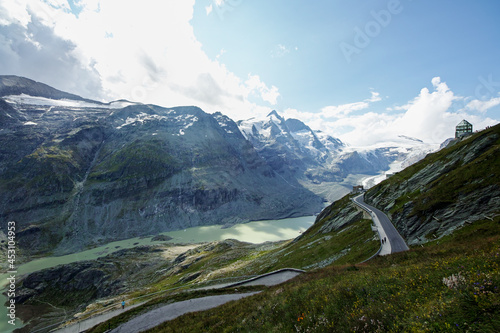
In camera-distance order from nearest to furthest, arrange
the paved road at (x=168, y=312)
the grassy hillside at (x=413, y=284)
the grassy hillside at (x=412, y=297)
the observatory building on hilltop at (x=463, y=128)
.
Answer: the grassy hillside at (x=412, y=297) < the grassy hillside at (x=413, y=284) < the paved road at (x=168, y=312) < the observatory building on hilltop at (x=463, y=128)

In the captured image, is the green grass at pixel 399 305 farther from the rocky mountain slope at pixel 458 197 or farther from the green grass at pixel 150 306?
the rocky mountain slope at pixel 458 197

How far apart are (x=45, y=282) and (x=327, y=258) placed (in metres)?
116

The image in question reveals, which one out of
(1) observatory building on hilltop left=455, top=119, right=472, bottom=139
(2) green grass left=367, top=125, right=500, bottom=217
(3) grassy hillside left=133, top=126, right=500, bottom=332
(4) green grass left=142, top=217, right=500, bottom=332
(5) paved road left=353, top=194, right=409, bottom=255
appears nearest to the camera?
(4) green grass left=142, top=217, right=500, bottom=332

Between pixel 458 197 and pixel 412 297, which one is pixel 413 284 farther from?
pixel 458 197

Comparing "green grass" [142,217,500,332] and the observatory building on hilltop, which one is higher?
the observatory building on hilltop

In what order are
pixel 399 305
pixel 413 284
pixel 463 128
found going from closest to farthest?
pixel 399 305 → pixel 413 284 → pixel 463 128

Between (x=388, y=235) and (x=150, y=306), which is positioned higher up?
(x=388, y=235)

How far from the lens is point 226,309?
18.3m

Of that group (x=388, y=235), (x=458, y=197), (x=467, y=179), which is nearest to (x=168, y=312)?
(x=388, y=235)

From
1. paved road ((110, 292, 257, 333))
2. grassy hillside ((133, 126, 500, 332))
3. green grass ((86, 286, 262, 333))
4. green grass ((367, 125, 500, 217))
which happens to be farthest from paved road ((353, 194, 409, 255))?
paved road ((110, 292, 257, 333))

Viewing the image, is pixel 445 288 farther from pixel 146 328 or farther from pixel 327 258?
pixel 327 258

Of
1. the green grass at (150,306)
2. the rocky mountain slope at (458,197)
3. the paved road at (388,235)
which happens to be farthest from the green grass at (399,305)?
the rocky mountain slope at (458,197)

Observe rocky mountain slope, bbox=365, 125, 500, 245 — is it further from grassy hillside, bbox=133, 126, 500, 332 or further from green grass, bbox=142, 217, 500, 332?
green grass, bbox=142, 217, 500, 332

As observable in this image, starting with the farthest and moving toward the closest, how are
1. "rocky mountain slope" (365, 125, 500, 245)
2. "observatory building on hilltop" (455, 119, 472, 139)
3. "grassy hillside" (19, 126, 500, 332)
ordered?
1. "observatory building on hilltop" (455, 119, 472, 139)
2. "rocky mountain slope" (365, 125, 500, 245)
3. "grassy hillside" (19, 126, 500, 332)
